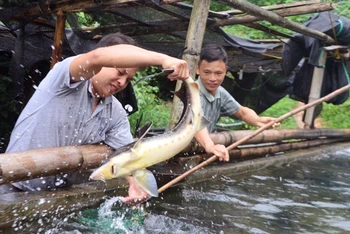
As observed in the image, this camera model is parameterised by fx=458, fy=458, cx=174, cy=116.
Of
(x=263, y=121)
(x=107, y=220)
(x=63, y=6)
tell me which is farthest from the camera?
(x=63, y=6)

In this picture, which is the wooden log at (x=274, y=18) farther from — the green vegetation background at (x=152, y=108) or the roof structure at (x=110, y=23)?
the green vegetation background at (x=152, y=108)

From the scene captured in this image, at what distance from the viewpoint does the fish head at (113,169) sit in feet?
7.69

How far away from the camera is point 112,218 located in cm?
396

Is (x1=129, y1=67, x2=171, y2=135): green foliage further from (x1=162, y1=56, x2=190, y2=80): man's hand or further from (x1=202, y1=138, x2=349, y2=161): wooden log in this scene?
(x1=162, y1=56, x2=190, y2=80): man's hand

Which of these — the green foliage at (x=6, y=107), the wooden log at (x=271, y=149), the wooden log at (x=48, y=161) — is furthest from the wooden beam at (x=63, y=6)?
the wooden log at (x=48, y=161)

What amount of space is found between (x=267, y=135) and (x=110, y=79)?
15.1ft

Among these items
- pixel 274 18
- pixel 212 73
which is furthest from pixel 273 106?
pixel 212 73

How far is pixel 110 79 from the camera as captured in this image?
3252 millimetres

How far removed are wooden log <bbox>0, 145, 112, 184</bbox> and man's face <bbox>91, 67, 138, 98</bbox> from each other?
61cm

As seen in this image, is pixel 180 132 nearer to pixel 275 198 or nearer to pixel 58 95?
pixel 58 95

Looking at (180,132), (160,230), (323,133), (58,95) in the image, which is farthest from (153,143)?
(323,133)

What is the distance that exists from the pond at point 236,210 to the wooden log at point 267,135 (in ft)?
1.51

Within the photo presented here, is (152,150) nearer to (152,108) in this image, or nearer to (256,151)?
(256,151)

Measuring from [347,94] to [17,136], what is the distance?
8.16 metres
